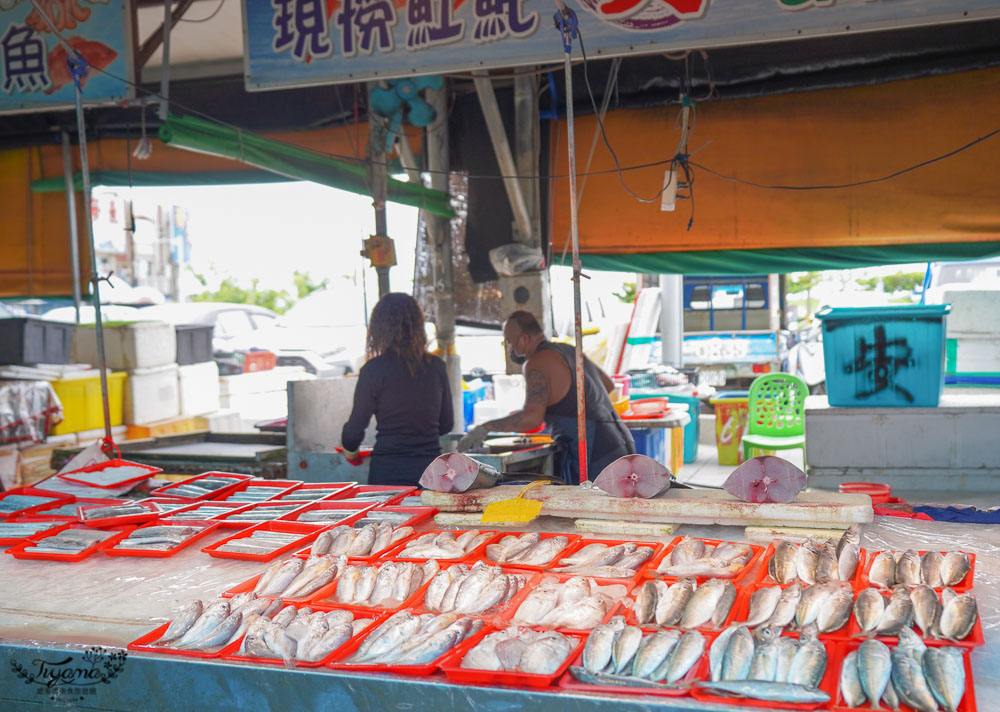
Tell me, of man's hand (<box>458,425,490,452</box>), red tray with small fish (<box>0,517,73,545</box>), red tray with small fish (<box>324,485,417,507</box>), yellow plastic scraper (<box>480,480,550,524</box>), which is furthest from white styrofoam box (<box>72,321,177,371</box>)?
yellow plastic scraper (<box>480,480,550,524</box>)

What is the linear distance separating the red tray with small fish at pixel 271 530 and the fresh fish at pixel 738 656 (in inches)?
67.5

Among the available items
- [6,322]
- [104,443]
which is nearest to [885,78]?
[104,443]

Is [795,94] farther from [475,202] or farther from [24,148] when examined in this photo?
[24,148]

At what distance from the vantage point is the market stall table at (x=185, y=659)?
6.58 feet

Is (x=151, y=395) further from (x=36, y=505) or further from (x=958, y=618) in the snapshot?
(x=958, y=618)

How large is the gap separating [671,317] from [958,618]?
33.3 feet

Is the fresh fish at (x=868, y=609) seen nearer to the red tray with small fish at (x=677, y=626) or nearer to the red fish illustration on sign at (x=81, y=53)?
the red tray with small fish at (x=677, y=626)

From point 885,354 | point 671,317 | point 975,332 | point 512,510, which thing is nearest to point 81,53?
point 512,510

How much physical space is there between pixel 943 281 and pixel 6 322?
10.8 m

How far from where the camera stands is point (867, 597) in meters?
2.22

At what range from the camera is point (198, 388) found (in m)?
9.38

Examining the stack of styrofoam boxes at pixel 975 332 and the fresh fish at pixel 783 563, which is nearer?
the fresh fish at pixel 783 563

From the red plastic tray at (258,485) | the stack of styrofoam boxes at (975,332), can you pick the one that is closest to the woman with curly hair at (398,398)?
the red plastic tray at (258,485)

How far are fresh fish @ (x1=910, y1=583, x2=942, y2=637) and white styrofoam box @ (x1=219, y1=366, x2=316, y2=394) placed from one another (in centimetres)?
854
